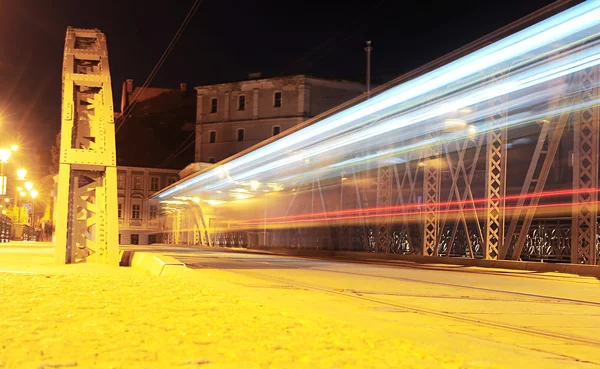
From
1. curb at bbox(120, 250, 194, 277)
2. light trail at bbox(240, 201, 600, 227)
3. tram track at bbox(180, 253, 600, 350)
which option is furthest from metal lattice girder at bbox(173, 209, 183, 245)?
tram track at bbox(180, 253, 600, 350)

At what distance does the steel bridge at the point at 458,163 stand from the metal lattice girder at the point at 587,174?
0.08 ft

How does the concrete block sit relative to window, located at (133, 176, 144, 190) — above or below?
below

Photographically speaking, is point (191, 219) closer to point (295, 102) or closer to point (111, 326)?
point (295, 102)

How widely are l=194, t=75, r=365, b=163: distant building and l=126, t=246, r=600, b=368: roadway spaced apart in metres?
57.5

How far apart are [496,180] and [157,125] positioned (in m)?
85.9

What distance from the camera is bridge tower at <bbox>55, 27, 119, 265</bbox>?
1656 centimetres

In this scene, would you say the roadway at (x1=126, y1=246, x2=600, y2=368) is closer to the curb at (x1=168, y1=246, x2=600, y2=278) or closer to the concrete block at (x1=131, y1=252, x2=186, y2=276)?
the concrete block at (x1=131, y1=252, x2=186, y2=276)

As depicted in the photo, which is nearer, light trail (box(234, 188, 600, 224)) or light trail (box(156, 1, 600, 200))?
light trail (box(156, 1, 600, 200))

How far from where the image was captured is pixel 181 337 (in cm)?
566

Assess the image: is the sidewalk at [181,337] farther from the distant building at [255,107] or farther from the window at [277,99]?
the window at [277,99]

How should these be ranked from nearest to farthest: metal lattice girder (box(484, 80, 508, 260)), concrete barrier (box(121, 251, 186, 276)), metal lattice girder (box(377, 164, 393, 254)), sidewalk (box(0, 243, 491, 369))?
sidewalk (box(0, 243, 491, 369)) → concrete barrier (box(121, 251, 186, 276)) → metal lattice girder (box(484, 80, 508, 260)) → metal lattice girder (box(377, 164, 393, 254))

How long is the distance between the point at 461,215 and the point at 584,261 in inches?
201

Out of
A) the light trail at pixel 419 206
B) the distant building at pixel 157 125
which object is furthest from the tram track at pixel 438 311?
the distant building at pixel 157 125

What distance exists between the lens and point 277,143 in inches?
1380
